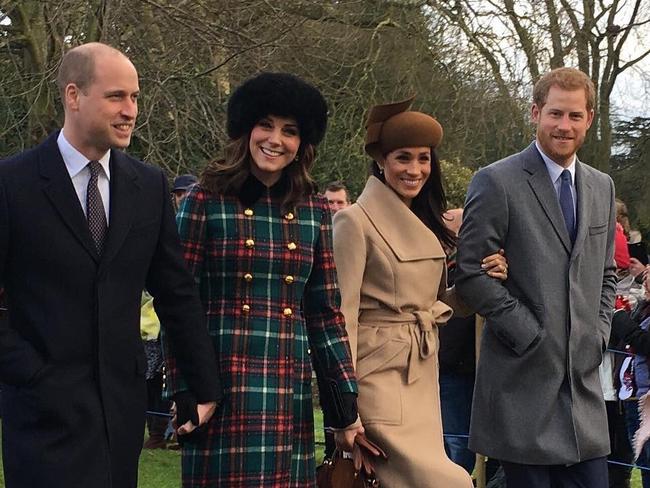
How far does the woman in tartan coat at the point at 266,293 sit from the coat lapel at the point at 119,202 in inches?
12.7

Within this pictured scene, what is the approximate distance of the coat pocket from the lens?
4.72 metres

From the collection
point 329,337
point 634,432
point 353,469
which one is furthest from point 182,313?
point 634,432

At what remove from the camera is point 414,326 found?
4.86 metres

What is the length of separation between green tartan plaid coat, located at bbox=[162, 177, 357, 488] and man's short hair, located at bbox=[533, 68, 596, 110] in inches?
52.2

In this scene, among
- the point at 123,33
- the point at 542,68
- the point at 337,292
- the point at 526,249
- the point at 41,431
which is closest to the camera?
the point at 41,431

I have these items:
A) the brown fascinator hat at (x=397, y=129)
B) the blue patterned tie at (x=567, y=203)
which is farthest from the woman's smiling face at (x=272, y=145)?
the blue patterned tie at (x=567, y=203)

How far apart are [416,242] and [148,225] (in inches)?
53.7

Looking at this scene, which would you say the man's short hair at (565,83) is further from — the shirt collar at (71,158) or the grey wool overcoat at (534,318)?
the shirt collar at (71,158)

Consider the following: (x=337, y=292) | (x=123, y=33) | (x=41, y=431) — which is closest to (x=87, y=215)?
(x=41, y=431)

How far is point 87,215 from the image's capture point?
3852 millimetres

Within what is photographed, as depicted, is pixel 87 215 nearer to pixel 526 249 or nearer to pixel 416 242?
A: pixel 416 242

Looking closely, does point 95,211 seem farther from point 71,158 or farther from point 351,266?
point 351,266

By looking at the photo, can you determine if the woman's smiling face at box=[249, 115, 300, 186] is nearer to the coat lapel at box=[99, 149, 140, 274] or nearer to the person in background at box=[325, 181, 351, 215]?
the coat lapel at box=[99, 149, 140, 274]

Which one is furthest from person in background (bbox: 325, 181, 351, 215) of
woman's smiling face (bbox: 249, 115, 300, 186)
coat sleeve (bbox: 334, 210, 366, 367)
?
woman's smiling face (bbox: 249, 115, 300, 186)
